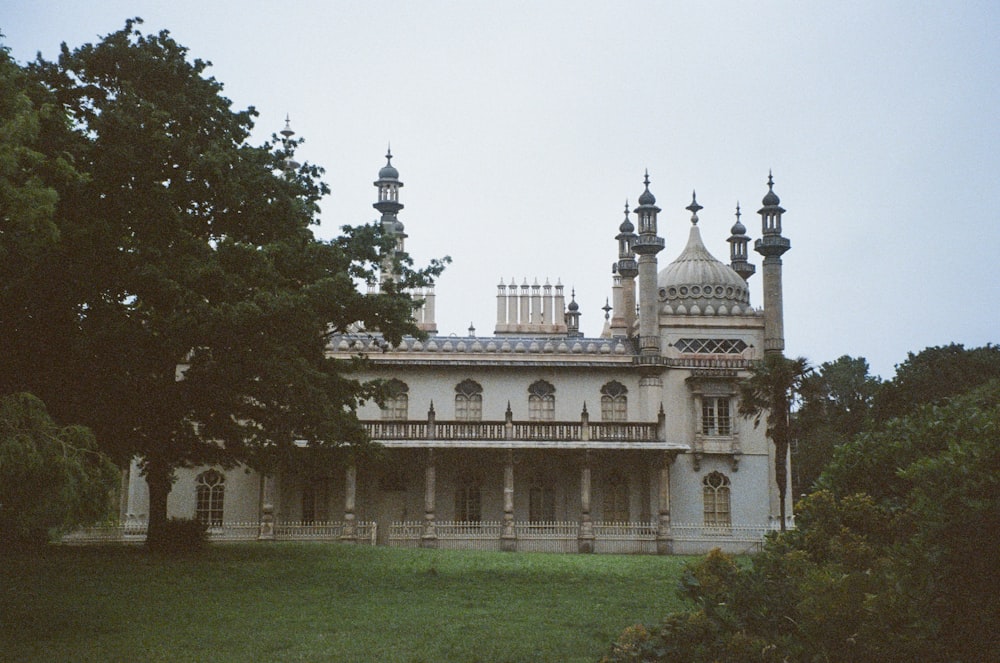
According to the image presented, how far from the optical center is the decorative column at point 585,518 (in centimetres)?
3575

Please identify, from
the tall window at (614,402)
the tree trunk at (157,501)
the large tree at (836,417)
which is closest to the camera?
the tree trunk at (157,501)

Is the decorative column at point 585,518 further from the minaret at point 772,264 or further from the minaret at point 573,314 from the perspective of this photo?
the minaret at point 573,314

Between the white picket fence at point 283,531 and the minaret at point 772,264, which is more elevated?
the minaret at point 772,264

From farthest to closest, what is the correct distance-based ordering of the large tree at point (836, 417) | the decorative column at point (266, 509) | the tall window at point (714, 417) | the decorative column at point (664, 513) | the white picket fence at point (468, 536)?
the large tree at point (836, 417) → the tall window at point (714, 417) → the decorative column at point (664, 513) → the white picket fence at point (468, 536) → the decorative column at point (266, 509)

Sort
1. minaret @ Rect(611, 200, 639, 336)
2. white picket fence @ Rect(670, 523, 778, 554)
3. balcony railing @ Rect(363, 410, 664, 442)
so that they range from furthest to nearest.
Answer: minaret @ Rect(611, 200, 639, 336), white picket fence @ Rect(670, 523, 778, 554), balcony railing @ Rect(363, 410, 664, 442)

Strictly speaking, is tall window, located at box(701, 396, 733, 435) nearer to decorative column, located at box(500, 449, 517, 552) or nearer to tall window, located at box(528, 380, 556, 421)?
tall window, located at box(528, 380, 556, 421)

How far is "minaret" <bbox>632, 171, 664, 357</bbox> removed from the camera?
40.1 m

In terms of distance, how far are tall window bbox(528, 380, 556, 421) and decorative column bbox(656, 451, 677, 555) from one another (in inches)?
199

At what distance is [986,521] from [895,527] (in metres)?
3.49

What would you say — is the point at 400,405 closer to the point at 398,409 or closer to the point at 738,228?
the point at 398,409

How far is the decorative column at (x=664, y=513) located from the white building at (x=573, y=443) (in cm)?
5

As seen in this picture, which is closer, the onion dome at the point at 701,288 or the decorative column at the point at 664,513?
the decorative column at the point at 664,513

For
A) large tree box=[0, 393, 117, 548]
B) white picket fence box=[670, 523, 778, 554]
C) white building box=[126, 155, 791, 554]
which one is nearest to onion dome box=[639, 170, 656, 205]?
white building box=[126, 155, 791, 554]

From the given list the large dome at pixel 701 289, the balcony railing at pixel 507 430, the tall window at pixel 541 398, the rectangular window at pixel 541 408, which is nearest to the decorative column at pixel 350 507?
the balcony railing at pixel 507 430
